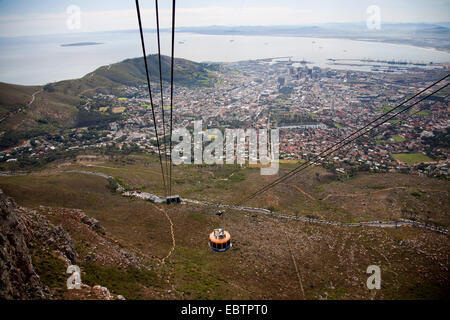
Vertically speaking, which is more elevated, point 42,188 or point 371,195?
point 42,188

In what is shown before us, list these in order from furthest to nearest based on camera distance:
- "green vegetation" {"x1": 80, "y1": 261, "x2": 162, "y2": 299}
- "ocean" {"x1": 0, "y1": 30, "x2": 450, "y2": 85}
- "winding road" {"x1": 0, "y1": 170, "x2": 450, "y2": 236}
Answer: "ocean" {"x1": 0, "y1": 30, "x2": 450, "y2": 85} < "winding road" {"x1": 0, "y1": 170, "x2": 450, "y2": 236} < "green vegetation" {"x1": 80, "y1": 261, "x2": 162, "y2": 299}

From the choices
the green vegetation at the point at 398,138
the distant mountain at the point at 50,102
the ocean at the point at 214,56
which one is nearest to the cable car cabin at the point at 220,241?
the distant mountain at the point at 50,102

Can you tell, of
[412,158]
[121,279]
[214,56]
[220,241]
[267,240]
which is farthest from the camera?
[214,56]

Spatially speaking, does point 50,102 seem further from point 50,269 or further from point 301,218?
point 301,218

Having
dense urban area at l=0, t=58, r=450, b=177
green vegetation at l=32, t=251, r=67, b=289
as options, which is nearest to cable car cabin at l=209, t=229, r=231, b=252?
green vegetation at l=32, t=251, r=67, b=289

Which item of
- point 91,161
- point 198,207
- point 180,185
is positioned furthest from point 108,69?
point 198,207

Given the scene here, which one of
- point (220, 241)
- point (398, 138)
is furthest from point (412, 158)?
point (220, 241)

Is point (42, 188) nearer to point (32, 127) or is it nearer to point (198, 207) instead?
point (198, 207)

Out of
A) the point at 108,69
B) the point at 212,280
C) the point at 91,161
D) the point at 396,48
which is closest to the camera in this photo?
the point at 212,280

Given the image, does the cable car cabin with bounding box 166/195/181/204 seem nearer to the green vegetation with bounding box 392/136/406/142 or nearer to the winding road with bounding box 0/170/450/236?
the winding road with bounding box 0/170/450/236
